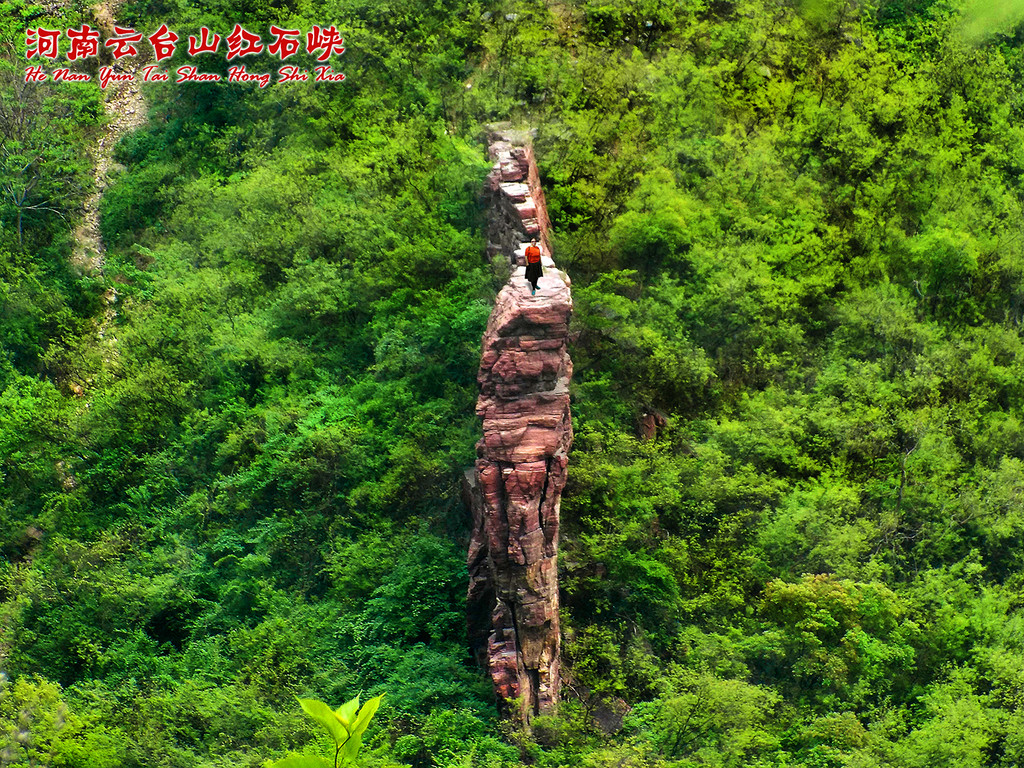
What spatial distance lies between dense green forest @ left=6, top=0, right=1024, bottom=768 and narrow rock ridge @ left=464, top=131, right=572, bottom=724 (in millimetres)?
913

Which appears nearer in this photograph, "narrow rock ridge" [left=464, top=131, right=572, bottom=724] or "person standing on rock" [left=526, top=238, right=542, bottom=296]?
"person standing on rock" [left=526, top=238, right=542, bottom=296]

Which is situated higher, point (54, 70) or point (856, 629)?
point (54, 70)

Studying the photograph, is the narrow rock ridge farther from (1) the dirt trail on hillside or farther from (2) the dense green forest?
(1) the dirt trail on hillside

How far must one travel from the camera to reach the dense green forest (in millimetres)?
29500

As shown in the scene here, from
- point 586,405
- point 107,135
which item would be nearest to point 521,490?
point 586,405

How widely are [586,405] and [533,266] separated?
774 cm

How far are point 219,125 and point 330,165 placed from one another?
8388 millimetres

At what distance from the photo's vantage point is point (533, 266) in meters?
26.4

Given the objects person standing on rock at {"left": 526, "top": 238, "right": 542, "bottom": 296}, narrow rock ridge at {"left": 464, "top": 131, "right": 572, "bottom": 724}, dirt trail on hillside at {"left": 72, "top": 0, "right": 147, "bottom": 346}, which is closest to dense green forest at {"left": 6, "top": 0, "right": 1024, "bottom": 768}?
dirt trail on hillside at {"left": 72, "top": 0, "right": 147, "bottom": 346}

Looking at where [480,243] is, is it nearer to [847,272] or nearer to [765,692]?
[847,272]

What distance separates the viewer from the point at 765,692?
28.2 m

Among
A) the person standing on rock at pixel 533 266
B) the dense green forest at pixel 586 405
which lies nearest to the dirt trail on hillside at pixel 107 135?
the dense green forest at pixel 586 405

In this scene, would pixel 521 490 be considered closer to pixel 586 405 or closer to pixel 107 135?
pixel 586 405

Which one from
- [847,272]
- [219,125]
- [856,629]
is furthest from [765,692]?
[219,125]
